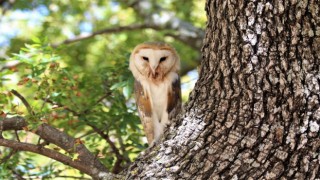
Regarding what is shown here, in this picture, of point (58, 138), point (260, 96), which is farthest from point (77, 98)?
point (260, 96)

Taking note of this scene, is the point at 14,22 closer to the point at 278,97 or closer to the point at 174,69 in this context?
the point at 174,69

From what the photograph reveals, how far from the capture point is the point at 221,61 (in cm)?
280

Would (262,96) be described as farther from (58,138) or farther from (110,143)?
(110,143)

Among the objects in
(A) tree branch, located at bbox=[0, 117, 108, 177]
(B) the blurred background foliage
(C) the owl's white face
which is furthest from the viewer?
(C) the owl's white face

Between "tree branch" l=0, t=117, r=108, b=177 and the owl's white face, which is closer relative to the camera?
"tree branch" l=0, t=117, r=108, b=177

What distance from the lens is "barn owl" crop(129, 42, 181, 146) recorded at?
3.92 m

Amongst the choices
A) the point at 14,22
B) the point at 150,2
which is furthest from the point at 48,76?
the point at 14,22

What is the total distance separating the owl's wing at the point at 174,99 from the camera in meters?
3.96

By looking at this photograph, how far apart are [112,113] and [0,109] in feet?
3.14

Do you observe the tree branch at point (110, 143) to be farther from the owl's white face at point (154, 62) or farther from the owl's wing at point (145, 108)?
the owl's white face at point (154, 62)

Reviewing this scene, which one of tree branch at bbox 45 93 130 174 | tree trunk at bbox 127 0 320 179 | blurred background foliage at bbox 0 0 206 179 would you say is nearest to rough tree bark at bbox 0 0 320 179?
tree trunk at bbox 127 0 320 179

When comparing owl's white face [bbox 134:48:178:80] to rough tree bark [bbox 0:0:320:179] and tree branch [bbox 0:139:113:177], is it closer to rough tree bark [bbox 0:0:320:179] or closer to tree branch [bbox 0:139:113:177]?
tree branch [bbox 0:139:113:177]

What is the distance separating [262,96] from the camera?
2.69 m

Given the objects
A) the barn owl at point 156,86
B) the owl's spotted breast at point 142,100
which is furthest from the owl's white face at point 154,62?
the owl's spotted breast at point 142,100
